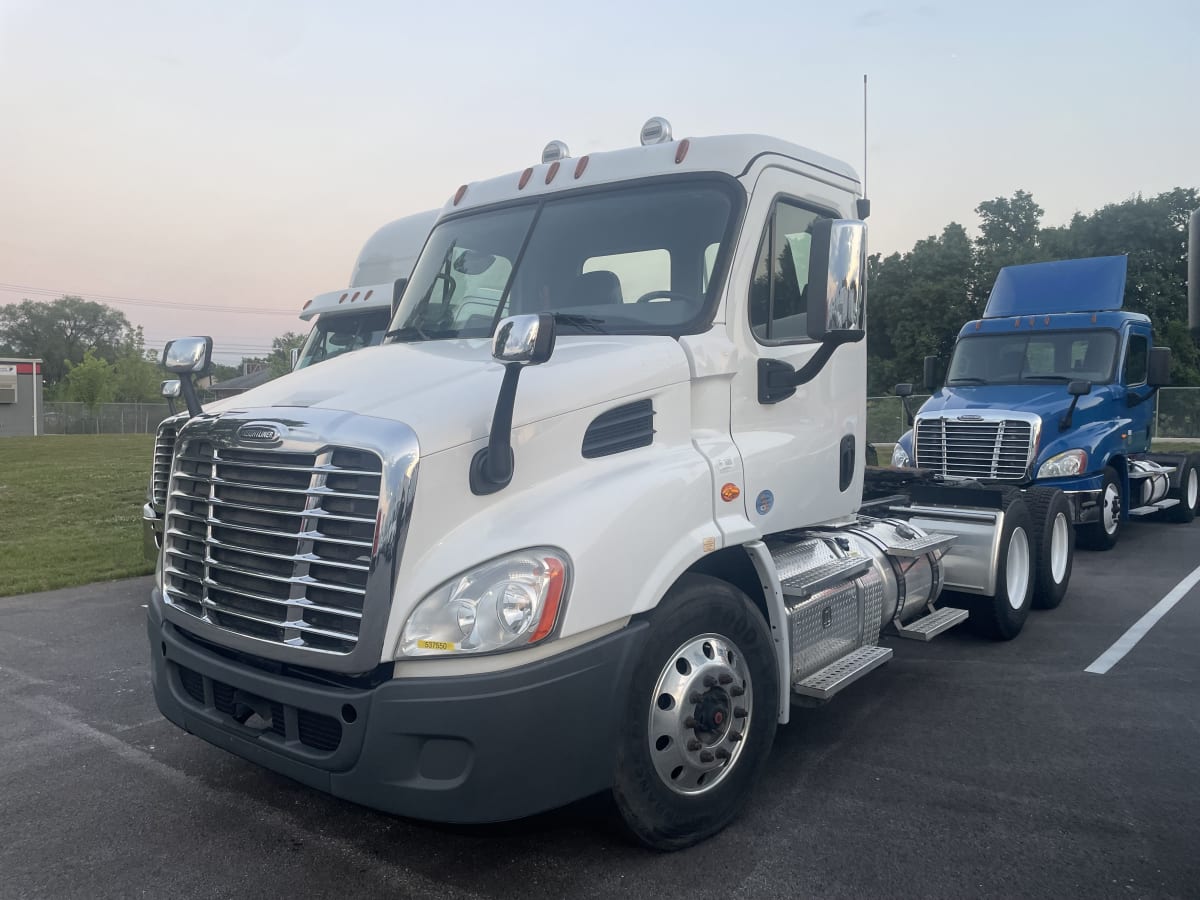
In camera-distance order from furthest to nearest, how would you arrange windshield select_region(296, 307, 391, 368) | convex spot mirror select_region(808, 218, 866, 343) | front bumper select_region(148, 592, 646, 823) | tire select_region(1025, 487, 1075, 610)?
windshield select_region(296, 307, 391, 368) < tire select_region(1025, 487, 1075, 610) < convex spot mirror select_region(808, 218, 866, 343) < front bumper select_region(148, 592, 646, 823)

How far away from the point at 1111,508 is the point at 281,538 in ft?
34.1

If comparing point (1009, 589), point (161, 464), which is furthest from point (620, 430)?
point (1009, 589)

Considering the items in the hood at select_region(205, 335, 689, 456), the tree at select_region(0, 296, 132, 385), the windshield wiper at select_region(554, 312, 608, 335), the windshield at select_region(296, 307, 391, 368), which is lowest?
the hood at select_region(205, 335, 689, 456)

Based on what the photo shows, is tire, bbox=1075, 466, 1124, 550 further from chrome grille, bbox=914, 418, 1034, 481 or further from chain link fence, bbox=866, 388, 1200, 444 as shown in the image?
chain link fence, bbox=866, 388, 1200, 444

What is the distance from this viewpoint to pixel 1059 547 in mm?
7660

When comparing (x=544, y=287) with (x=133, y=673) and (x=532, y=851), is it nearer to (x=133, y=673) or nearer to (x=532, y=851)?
(x=532, y=851)

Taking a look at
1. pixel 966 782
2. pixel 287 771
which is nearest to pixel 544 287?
pixel 287 771

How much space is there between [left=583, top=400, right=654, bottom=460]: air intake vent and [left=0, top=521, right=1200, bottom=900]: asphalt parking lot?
1.28 metres

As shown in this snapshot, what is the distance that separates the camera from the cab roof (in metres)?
4.25

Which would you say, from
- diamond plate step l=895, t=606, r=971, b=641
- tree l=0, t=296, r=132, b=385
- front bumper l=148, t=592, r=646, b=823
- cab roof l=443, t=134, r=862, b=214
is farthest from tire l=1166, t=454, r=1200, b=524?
tree l=0, t=296, r=132, b=385

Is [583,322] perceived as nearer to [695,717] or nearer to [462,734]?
[695,717]

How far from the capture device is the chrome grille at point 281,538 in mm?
3061

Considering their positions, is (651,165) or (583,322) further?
(651,165)

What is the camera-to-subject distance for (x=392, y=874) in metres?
3.50
